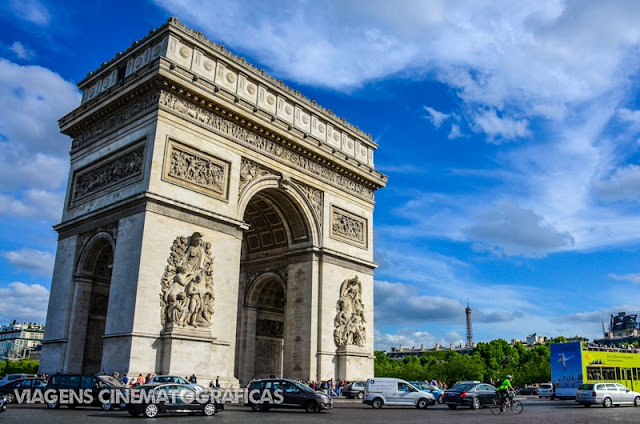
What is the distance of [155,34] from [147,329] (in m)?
13.7

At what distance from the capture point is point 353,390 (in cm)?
2903

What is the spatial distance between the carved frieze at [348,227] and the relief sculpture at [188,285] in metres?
9.93

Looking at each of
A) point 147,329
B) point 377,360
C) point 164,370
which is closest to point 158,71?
point 147,329

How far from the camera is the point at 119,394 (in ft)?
57.4

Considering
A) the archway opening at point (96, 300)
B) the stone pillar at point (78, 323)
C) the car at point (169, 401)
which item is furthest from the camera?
the archway opening at point (96, 300)

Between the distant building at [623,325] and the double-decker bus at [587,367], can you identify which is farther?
the distant building at [623,325]

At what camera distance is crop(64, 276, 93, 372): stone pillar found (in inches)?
989

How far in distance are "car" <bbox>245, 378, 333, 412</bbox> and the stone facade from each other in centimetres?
377

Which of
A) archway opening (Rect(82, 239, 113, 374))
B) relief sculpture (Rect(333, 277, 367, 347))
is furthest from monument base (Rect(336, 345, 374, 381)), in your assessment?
archway opening (Rect(82, 239, 113, 374))

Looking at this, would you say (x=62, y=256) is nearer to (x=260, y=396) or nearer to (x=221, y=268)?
(x=221, y=268)

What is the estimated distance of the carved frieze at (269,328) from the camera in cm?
3462

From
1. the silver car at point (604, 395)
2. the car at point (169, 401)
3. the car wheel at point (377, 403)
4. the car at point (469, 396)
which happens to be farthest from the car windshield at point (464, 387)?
the car at point (169, 401)

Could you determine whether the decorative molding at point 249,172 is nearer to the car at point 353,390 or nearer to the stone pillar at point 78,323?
the stone pillar at point 78,323

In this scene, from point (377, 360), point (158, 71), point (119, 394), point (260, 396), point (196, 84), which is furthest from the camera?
Result: point (377, 360)
